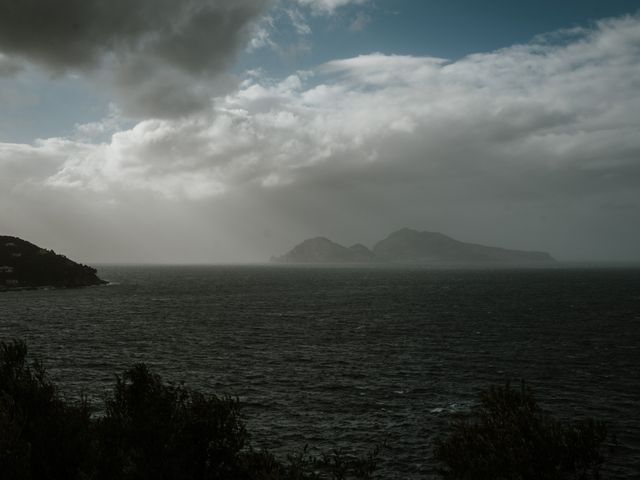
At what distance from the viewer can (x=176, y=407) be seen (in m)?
35.2

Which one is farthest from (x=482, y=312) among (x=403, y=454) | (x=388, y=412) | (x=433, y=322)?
(x=403, y=454)

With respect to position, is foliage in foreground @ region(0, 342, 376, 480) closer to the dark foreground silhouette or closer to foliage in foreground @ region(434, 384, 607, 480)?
the dark foreground silhouette

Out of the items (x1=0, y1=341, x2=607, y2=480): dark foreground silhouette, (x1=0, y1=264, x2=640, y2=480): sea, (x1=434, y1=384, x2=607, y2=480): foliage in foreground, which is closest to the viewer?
(x1=0, y1=341, x2=607, y2=480): dark foreground silhouette

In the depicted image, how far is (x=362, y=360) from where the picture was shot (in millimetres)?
76562

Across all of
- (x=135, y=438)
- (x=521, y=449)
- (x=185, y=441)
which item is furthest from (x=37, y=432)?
(x=521, y=449)

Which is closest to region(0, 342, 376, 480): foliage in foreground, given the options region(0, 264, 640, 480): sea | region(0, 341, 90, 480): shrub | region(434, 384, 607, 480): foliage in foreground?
region(0, 341, 90, 480): shrub

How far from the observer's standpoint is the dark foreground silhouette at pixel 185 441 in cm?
2964

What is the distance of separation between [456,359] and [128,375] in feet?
184

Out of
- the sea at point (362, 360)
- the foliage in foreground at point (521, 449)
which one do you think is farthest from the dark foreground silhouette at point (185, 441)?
the sea at point (362, 360)

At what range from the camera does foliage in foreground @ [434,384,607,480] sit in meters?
30.3

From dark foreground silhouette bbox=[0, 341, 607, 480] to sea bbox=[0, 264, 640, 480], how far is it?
8.53 meters

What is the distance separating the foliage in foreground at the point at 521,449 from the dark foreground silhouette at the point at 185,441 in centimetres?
6

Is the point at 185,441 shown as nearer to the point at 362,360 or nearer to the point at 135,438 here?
the point at 135,438

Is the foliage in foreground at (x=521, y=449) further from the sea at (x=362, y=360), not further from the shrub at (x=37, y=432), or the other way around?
the shrub at (x=37, y=432)
